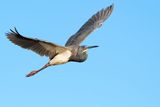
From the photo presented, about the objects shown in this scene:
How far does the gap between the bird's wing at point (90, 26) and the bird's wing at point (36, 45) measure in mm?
2215

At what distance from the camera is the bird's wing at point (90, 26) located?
21.4 metres

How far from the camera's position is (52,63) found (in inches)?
735

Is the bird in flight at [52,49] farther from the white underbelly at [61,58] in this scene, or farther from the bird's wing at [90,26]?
the bird's wing at [90,26]

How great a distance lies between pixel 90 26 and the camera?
22.5m

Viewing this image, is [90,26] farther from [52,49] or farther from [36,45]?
[36,45]

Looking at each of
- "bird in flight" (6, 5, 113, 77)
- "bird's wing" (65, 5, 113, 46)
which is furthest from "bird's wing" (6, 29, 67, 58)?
"bird's wing" (65, 5, 113, 46)

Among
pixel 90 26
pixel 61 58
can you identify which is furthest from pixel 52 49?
pixel 90 26

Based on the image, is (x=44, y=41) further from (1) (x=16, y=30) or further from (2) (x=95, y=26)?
(2) (x=95, y=26)

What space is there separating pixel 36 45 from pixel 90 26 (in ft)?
15.0

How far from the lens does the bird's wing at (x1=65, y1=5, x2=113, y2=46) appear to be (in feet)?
70.1

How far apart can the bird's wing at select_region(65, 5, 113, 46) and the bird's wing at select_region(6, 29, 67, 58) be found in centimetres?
222

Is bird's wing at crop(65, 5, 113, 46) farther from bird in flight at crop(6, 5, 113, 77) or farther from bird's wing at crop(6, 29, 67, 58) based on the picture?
bird's wing at crop(6, 29, 67, 58)

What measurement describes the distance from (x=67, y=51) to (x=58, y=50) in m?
0.29

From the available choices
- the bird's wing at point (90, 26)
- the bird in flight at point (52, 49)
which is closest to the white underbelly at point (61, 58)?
the bird in flight at point (52, 49)
